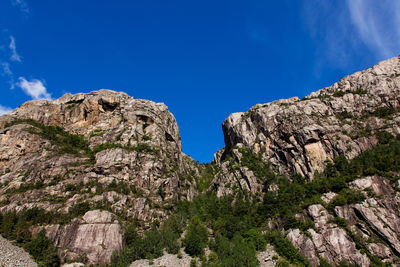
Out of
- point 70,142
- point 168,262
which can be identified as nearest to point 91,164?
point 70,142

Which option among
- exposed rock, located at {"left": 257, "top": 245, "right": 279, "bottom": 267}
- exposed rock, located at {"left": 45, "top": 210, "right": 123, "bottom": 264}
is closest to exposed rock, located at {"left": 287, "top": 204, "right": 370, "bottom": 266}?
exposed rock, located at {"left": 257, "top": 245, "right": 279, "bottom": 267}

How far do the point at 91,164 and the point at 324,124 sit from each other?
69512 mm

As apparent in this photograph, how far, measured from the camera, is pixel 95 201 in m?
55.2

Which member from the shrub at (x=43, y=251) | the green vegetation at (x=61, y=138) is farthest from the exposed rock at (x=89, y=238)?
the green vegetation at (x=61, y=138)

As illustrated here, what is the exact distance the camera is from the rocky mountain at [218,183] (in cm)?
4841

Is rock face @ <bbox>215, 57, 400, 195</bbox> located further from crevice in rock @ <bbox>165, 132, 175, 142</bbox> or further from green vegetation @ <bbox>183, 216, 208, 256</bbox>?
crevice in rock @ <bbox>165, 132, 175, 142</bbox>

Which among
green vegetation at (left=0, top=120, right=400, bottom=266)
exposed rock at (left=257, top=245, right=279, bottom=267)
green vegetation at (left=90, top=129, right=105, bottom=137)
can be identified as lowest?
exposed rock at (left=257, top=245, right=279, bottom=267)

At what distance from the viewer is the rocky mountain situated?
48.4 meters

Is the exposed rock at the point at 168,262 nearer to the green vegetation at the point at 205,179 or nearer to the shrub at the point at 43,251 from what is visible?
the shrub at the point at 43,251

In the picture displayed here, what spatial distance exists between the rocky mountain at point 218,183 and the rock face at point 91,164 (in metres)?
0.28

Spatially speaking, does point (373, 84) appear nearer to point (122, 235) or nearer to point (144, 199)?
point (144, 199)

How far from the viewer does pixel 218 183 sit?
8412cm

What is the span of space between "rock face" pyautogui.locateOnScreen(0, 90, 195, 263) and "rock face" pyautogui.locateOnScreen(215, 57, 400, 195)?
2556 centimetres

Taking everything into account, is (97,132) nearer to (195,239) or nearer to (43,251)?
(43,251)
